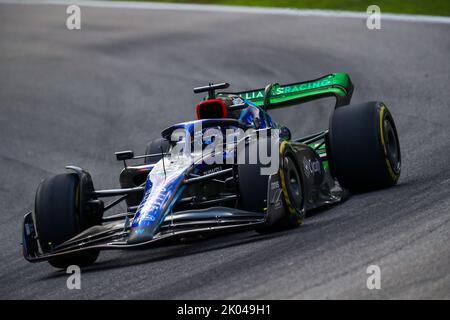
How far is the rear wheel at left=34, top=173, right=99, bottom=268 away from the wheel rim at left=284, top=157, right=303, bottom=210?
6.01ft

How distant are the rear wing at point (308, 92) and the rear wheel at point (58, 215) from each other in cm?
318

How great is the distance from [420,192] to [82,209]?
3.20 meters

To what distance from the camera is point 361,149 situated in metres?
10.2

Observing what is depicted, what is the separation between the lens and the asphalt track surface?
737cm

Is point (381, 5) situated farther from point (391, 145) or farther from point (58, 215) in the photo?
point (58, 215)

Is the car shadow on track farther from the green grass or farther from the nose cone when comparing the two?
the green grass

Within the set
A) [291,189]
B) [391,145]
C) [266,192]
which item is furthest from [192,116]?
[266,192]

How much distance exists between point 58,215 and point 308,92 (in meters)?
3.67

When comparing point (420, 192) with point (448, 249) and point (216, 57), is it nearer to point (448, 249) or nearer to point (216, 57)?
point (448, 249)

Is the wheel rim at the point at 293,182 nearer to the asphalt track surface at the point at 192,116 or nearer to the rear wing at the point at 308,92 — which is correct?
the asphalt track surface at the point at 192,116

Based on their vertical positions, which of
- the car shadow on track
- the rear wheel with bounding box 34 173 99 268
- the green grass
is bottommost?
the car shadow on track

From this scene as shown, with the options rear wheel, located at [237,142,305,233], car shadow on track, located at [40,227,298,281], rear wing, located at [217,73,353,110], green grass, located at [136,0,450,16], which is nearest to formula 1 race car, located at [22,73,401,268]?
rear wheel, located at [237,142,305,233]
